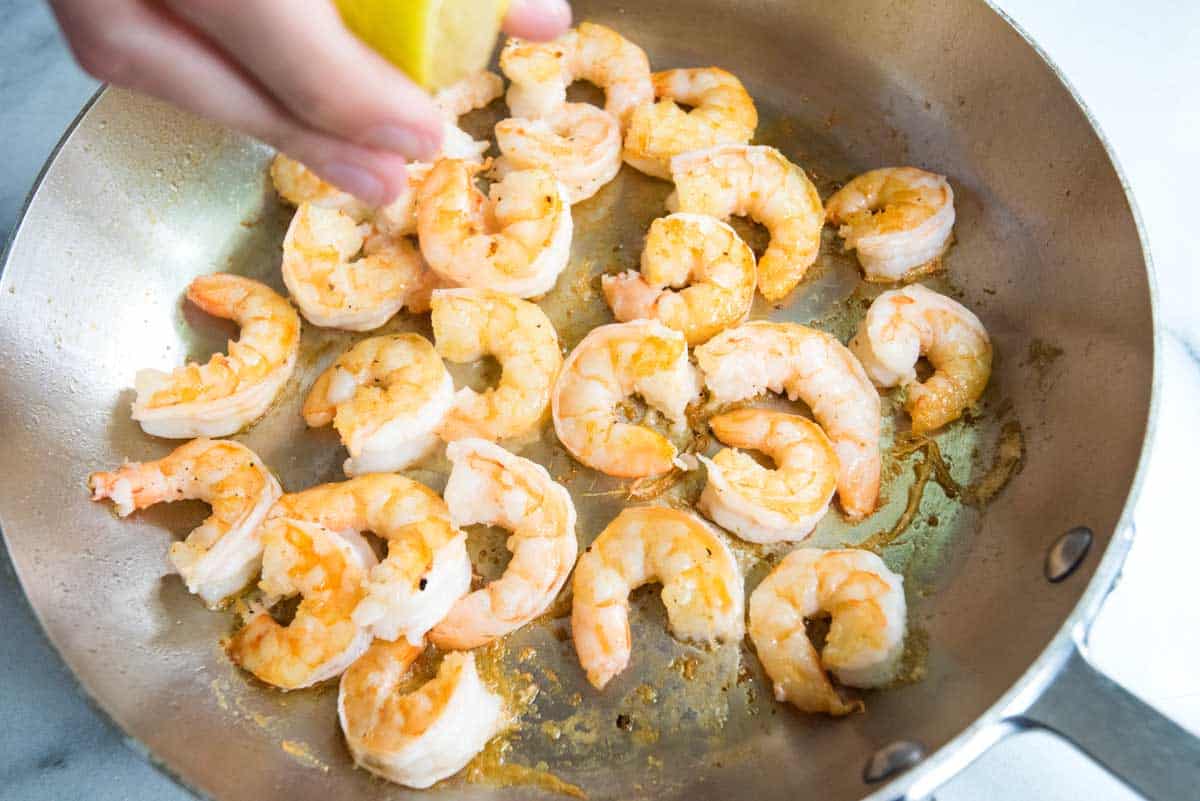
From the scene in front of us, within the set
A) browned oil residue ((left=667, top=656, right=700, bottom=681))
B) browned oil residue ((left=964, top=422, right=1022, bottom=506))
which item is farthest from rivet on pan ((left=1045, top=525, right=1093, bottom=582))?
browned oil residue ((left=667, top=656, right=700, bottom=681))

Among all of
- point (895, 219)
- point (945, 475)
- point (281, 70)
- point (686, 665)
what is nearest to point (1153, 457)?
point (945, 475)

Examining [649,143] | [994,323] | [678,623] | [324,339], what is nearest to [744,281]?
[649,143]

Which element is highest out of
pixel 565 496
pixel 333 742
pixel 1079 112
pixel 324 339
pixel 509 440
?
pixel 1079 112

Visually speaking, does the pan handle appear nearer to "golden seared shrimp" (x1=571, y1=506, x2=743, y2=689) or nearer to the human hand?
"golden seared shrimp" (x1=571, y1=506, x2=743, y2=689)

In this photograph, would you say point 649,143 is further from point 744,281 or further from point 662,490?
point 662,490

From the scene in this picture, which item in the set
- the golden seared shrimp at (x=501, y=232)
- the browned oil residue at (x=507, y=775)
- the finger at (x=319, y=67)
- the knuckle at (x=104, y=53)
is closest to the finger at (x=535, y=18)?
the finger at (x=319, y=67)

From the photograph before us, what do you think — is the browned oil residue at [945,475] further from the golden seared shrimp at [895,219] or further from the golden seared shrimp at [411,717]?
the golden seared shrimp at [411,717]

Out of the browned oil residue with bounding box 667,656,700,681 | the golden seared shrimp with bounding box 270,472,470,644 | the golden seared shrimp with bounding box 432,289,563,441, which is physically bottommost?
the golden seared shrimp with bounding box 270,472,470,644
